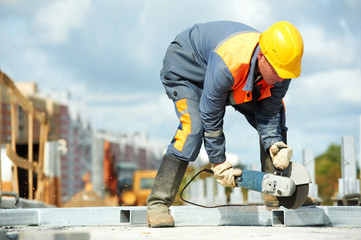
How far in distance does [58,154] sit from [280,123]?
322 inches

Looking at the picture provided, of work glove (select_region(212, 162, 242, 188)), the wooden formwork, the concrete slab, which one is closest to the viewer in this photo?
work glove (select_region(212, 162, 242, 188))

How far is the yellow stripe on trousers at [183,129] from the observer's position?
4.21 metres

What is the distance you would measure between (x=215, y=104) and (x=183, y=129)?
1.29 feet

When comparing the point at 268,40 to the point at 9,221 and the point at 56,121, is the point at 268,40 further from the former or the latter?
the point at 56,121

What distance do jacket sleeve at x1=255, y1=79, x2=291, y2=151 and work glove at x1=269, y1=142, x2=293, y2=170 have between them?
114 millimetres

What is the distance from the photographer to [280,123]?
15.4 feet

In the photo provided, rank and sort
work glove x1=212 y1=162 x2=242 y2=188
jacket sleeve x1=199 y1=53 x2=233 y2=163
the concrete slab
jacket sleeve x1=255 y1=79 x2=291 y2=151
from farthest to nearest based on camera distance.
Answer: the concrete slab → jacket sleeve x1=255 y1=79 x2=291 y2=151 → work glove x1=212 y1=162 x2=242 y2=188 → jacket sleeve x1=199 y1=53 x2=233 y2=163

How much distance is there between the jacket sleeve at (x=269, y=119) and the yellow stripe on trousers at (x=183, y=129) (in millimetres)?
667

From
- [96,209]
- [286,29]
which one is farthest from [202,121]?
[96,209]

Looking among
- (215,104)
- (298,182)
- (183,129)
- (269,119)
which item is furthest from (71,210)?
(298,182)

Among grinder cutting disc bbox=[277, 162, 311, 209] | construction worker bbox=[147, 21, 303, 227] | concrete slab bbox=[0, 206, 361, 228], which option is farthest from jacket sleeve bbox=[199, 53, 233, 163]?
concrete slab bbox=[0, 206, 361, 228]

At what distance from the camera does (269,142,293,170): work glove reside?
4.21 meters

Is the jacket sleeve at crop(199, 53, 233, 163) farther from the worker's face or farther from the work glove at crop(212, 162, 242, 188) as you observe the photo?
the worker's face

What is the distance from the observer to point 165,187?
14.4ft
